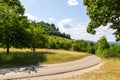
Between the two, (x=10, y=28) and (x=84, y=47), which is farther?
(x=84, y=47)

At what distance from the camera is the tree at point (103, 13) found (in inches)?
1063

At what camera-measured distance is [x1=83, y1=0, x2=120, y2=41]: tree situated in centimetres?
2700

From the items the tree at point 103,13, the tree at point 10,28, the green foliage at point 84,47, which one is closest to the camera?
the tree at point 103,13

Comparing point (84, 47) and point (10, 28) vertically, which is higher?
point (10, 28)

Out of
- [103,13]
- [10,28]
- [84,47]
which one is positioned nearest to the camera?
[103,13]

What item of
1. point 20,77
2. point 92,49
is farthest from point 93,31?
point 92,49

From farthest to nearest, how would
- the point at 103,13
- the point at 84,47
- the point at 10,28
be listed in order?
the point at 84,47, the point at 10,28, the point at 103,13

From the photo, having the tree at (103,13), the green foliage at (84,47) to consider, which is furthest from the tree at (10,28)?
the green foliage at (84,47)

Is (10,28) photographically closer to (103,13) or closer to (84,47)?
(103,13)

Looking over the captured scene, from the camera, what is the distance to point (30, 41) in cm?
4509

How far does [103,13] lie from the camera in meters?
29.0

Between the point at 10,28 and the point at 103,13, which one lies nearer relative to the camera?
the point at 103,13

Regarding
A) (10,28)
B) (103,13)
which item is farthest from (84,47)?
(103,13)

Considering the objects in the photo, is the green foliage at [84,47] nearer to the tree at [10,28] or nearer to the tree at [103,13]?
the tree at [10,28]
